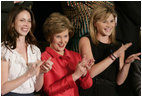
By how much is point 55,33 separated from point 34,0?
244mm

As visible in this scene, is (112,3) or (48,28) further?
(112,3)

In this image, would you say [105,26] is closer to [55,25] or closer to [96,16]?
[96,16]

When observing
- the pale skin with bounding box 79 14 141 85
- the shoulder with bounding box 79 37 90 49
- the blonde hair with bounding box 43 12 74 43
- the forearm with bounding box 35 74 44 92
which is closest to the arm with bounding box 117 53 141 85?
the pale skin with bounding box 79 14 141 85

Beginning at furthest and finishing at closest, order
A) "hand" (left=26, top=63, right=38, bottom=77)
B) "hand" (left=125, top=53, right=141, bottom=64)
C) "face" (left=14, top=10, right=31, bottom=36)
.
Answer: "hand" (left=125, top=53, right=141, bottom=64) → "face" (left=14, top=10, right=31, bottom=36) → "hand" (left=26, top=63, right=38, bottom=77)

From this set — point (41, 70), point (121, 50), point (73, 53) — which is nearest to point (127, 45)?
point (121, 50)

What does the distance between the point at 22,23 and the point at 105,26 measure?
1.48 feet

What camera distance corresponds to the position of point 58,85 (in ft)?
3.67

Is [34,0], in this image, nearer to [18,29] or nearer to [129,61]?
[18,29]

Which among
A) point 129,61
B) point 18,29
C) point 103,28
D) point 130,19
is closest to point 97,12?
point 103,28

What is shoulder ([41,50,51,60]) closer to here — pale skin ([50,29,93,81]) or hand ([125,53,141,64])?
pale skin ([50,29,93,81])

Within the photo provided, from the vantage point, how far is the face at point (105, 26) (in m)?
1.26

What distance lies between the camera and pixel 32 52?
112 cm

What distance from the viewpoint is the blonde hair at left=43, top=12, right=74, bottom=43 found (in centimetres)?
114

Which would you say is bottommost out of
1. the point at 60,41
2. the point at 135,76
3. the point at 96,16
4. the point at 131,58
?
the point at 135,76
